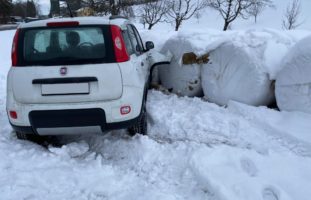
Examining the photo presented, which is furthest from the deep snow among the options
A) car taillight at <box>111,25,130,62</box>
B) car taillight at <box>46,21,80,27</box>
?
car taillight at <box>46,21,80,27</box>

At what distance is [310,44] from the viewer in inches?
174

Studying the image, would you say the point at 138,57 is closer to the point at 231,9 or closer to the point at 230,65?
the point at 230,65

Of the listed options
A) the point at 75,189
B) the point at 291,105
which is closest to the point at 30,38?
the point at 75,189

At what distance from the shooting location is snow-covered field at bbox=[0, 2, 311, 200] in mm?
3084

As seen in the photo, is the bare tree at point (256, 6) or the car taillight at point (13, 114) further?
the bare tree at point (256, 6)

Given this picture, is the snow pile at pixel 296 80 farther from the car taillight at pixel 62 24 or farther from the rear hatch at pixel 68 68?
the car taillight at pixel 62 24

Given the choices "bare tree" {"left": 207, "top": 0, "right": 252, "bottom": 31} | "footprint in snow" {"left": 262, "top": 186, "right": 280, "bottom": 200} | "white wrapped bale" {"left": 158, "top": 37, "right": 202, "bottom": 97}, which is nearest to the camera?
"footprint in snow" {"left": 262, "top": 186, "right": 280, "bottom": 200}

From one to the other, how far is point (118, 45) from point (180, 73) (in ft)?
8.88

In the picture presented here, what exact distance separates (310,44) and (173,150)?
8.00 feet

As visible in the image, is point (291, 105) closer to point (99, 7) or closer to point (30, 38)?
point (30, 38)

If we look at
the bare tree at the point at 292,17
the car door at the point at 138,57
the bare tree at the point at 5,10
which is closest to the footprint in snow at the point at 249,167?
the car door at the point at 138,57

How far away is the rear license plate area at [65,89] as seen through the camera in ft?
12.0

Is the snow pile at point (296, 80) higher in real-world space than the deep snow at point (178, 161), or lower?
higher

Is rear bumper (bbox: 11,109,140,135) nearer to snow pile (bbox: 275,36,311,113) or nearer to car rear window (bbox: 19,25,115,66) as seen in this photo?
car rear window (bbox: 19,25,115,66)
